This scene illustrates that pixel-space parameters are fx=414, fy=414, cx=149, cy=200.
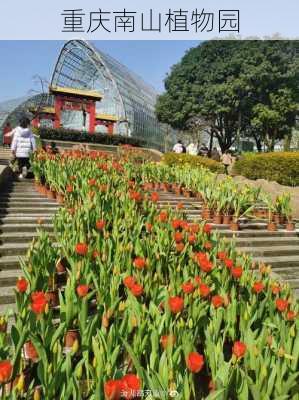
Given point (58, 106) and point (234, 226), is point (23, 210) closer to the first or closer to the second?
point (234, 226)

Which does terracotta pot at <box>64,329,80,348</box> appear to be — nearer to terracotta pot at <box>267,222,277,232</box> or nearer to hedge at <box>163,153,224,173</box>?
terracotta pot at <box>267,222,277,232</box>

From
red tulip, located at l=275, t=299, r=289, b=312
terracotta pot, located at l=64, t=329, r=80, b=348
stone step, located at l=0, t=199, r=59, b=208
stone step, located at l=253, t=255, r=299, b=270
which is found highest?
stone step, located at l=0, t=199, r=59, b=208

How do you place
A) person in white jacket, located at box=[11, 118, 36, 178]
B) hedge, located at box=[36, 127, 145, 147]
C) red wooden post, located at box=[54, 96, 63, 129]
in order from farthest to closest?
1. red wooden post, located at box=[54, 96, 63, 129]
2. hedge, located at box=[36, 127, 145, 147]
3. person in white jacket, located at box=[11, 118, 36, 178]

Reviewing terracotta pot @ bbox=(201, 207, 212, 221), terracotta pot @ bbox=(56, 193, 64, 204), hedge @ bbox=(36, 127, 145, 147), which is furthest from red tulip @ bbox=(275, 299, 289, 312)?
hedge @ bbox=(36, 127, 145, 147)

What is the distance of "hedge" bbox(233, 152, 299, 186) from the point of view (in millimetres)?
15352

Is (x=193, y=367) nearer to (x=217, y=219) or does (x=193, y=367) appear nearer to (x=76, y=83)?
(x=217, y=219)

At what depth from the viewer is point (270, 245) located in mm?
7156

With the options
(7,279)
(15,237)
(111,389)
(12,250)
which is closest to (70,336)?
(111,389)

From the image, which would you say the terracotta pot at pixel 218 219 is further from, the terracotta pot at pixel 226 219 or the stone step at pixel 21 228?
the stone step at pixel 21 228

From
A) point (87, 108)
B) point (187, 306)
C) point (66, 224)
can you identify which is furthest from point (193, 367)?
point (87, 108)

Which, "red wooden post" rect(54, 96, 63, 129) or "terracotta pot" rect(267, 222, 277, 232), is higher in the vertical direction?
"red wooden post" rect(54, 96, 63, 129)

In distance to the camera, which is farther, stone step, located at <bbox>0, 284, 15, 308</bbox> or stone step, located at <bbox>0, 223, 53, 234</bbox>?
stone step, located at <bbox>0, 223, 53, 234</bbox>

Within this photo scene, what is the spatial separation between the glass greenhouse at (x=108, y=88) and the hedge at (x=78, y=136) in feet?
46.1

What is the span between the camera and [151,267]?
12.8 ft
